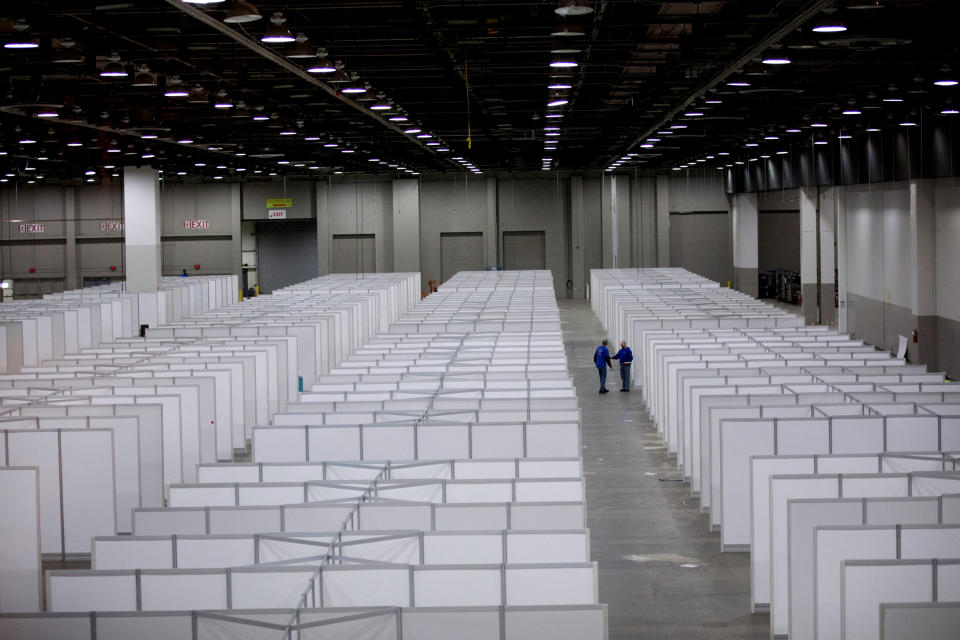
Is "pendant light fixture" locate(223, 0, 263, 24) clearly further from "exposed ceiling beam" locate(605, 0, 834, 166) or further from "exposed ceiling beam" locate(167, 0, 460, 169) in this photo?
"exposed ceiling beam" locate(605, 0, 834, 166)

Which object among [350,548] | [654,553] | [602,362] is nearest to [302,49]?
[654,553]

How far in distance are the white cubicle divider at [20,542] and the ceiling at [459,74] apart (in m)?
6.14

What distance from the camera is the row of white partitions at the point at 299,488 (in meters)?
8.55

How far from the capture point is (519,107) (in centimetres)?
2905

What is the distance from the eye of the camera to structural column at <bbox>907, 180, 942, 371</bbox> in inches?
1207

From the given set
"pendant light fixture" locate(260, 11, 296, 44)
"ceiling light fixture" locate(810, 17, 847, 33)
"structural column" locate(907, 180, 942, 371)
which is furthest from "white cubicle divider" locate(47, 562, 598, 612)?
"structural column" locate(907, 180, 942, 371)

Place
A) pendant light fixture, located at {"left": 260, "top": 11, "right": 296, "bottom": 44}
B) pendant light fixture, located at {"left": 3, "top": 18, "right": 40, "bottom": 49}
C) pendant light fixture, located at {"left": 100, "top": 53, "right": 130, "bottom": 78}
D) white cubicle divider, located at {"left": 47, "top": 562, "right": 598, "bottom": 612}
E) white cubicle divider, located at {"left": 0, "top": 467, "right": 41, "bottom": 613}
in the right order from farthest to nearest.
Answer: pendant light fixture, located at {"left": 100, "top": 53, "right": 130, "bottom": 78} < pendant light fixture, located at {"left": 3, "top": 18, "right": 40, "bottom": 49} < pendant light fixture, located at {"left": 260, "top": 11, "right": 296, "bottom": 44} < white cubicle divider, located at {"left": 0, "top": 467, "right": 41, "bottom": 613} < white cubicle divider, located at {"left": 47, "top": 562, "right": 598, "bottom": 612}

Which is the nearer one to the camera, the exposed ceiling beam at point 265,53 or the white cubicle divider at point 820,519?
the white cubicle divider at point 820,519

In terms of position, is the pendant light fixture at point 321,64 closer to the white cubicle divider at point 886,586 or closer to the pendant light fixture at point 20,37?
the pendant light fixture at point 20,37

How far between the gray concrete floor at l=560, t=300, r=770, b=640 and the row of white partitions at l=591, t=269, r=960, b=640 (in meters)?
0.36

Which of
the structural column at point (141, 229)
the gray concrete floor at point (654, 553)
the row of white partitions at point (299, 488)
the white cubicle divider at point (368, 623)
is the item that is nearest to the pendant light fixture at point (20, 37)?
the row of white partitions at point (299, 488)

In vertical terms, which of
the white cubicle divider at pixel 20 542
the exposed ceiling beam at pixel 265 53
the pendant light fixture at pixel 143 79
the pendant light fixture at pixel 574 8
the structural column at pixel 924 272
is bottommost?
the white cubicle divider at pixel 20 542

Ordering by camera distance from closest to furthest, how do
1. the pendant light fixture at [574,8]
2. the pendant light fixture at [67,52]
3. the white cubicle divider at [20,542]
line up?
the white cubicle divider at [20,542] < the pendant light fixture at [574,8] < the pendant light fixture at [67,52]

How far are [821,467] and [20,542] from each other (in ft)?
27.7
